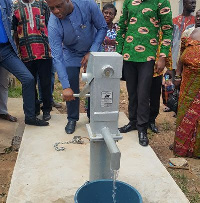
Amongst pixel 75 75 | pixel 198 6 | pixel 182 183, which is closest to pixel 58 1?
pixel 75 75

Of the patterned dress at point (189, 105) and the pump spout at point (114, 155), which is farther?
the patterned dress at point (189, 105)

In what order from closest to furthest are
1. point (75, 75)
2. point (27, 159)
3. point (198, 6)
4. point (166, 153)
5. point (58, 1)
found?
point (58, 1), point (27, 159), point (75, 75), point (166, 153), point (198, 6)

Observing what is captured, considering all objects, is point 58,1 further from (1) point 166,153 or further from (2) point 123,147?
(1) point 166,153

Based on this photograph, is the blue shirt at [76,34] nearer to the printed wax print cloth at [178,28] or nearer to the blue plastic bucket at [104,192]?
the blue plastic bucket at [104,192]

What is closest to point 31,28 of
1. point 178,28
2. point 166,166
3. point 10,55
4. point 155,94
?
point 10,55

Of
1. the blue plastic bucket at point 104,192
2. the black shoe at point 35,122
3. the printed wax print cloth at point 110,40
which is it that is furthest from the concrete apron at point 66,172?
the printed wax print cloth at point 110,40

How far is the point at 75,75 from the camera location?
3.18m

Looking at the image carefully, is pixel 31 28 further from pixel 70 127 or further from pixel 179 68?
pixel 179 68

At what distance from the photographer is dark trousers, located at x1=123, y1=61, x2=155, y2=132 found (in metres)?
3.04

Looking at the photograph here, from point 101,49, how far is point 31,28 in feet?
2.74

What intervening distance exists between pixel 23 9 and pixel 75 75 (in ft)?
3.13

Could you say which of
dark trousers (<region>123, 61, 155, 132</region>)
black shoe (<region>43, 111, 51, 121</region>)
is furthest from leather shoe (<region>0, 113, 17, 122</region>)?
dark trousers (<region>123, 61, 155, 132</region>)

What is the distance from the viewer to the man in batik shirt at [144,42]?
2.97 metres

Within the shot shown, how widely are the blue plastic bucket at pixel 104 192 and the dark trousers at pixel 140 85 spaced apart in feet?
4.65
